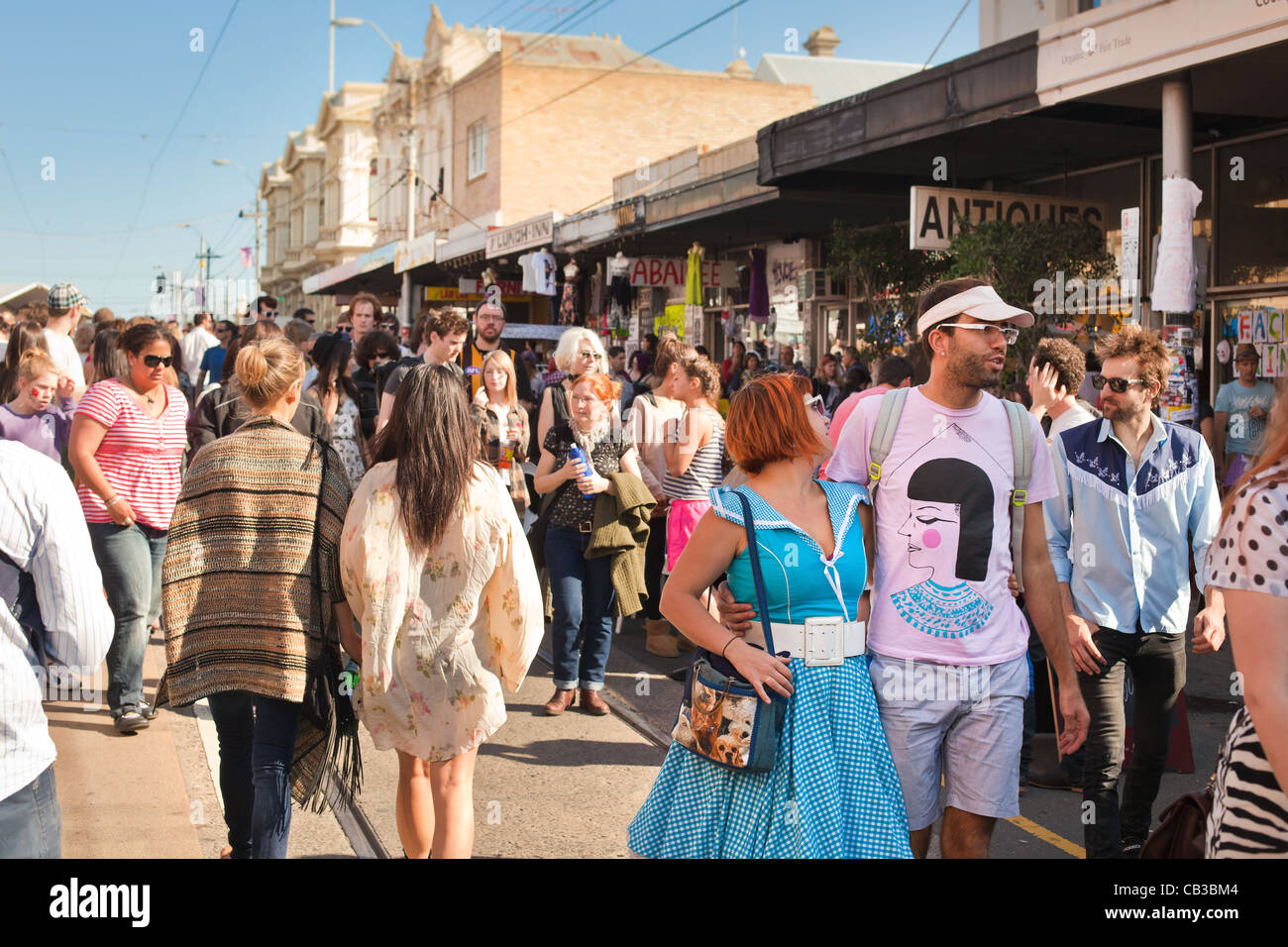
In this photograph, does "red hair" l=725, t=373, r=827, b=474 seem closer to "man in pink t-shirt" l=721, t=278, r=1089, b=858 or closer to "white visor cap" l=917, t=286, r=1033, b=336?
"man in pink t-shirt" l=721, t=278, r=1089, b=858

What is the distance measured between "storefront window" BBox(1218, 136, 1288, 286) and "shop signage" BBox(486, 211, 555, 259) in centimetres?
1100

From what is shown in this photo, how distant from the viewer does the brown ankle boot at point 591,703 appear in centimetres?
648

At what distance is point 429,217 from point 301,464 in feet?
137

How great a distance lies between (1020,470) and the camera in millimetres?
3492

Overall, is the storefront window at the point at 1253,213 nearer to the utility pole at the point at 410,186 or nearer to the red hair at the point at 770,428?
the red hair at the point at 770,428

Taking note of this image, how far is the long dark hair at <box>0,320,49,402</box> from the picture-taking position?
Answer: 6.54 metres

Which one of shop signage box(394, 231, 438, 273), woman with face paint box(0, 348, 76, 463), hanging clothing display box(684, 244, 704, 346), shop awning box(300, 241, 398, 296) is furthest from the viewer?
shop awning box(300, 241, 398, 296)

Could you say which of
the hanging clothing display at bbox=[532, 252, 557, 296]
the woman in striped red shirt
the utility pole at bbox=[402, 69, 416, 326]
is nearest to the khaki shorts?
the woman in striped red shirt

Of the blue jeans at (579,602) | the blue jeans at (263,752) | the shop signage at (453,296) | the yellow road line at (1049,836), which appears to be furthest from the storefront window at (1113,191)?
the shop signage at (453,296)

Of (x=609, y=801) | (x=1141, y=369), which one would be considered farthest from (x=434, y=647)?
(x=1141, y=369)

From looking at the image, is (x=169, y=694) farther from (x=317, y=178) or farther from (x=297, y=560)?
(x=317, y=178)

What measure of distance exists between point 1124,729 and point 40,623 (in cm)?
352

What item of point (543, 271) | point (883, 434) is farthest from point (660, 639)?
point (543, 271)

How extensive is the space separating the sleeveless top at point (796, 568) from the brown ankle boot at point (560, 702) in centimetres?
337
